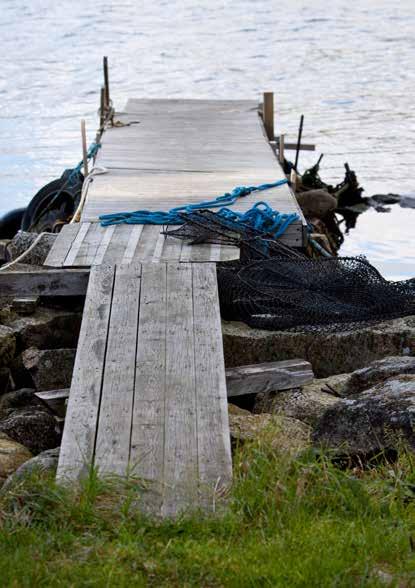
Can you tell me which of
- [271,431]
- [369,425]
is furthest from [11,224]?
[369,425]

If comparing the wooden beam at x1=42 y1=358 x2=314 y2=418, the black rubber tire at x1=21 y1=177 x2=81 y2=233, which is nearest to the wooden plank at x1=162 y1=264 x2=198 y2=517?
the wooden beam at x1=42 y1=358 x2=314 y2=418

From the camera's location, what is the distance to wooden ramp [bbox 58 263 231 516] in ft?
16.8

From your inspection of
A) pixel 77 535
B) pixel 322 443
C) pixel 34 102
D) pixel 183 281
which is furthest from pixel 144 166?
pixel 34 102

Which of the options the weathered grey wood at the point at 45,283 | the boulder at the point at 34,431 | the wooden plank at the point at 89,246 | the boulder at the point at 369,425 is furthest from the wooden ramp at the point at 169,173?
the boulder at the point at 369,425

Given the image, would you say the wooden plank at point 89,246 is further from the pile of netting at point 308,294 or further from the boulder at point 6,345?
the pile of netting at point 308,294

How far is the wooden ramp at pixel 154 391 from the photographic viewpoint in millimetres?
5109

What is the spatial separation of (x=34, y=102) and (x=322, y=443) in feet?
86.4

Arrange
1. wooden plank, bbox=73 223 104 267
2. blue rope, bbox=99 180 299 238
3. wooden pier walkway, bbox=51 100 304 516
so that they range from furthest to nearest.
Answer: blue rope, bbox=99 180 299 238, wooden plank, bbox=73 223 104 267, wooden pier walkway, bbox=51 100 304 516

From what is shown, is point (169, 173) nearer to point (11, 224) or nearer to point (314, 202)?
point (314, 202)

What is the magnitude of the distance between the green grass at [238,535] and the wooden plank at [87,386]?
0.25 m

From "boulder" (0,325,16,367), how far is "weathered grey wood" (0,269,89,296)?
0.97 feet

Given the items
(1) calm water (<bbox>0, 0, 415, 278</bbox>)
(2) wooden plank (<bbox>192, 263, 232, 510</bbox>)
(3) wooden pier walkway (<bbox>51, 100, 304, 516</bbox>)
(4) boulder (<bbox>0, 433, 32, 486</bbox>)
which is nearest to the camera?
(2) wooden plank (<bbox>192, 263, 232, 510</bbox>)

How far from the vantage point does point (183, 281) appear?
8070mm

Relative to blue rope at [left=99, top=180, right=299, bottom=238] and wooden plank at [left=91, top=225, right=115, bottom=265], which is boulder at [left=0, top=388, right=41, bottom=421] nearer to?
wooden plank at [left=91, top=225, right=115, bottom=265]
